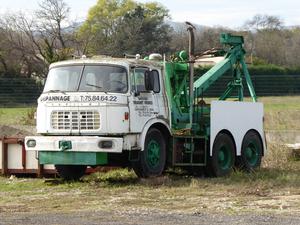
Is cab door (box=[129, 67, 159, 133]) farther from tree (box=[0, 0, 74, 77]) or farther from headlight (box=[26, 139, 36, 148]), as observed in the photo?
tree (box=[0, 0, 74, 77])

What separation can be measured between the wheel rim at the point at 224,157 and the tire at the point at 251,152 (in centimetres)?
58

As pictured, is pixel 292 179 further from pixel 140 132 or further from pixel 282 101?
pixel 282 101

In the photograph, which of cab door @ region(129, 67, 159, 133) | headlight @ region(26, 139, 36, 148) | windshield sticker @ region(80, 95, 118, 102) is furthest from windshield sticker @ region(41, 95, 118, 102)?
headlight @ region(26, 139, 36, 148)

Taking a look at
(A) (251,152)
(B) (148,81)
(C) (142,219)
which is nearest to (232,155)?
(A) (251,152)

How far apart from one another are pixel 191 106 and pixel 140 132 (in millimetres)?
2061

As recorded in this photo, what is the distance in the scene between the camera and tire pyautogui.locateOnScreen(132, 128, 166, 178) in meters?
15.2

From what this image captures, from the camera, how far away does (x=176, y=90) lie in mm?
16594

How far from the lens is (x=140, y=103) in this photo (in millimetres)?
15148

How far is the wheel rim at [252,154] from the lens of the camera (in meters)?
18.0

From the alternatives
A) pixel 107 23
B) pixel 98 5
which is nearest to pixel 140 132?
pixel 107 23

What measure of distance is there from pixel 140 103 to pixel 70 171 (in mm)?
A: 2330

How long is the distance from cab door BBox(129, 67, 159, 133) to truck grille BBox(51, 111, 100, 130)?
0.71 m

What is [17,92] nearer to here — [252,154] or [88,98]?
[252,154]

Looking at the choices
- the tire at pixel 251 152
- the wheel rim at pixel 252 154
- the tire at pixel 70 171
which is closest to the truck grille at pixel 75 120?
the tire at pixel 70 171
